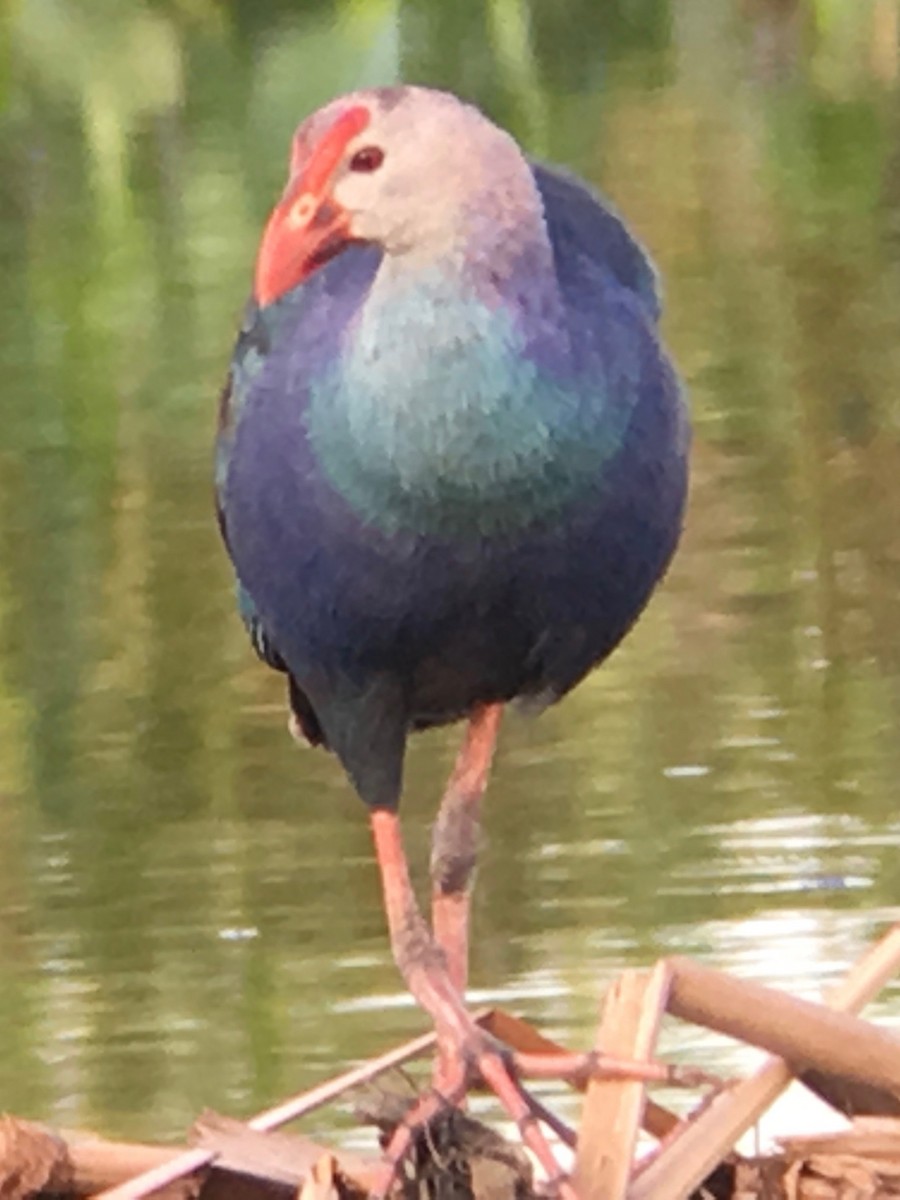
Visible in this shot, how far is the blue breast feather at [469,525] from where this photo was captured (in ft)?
7.95

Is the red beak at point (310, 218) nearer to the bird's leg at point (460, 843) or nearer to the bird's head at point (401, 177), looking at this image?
the bird's head at point (401, 177)

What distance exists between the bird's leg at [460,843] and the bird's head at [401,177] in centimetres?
60

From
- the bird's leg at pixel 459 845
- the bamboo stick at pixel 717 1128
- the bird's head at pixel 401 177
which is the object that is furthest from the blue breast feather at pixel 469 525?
the bamboo stick at pixel 717 1128

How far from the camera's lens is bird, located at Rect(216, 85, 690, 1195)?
2354 millimetres

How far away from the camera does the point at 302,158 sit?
93.8 inches

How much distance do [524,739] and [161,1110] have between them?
1.12 m

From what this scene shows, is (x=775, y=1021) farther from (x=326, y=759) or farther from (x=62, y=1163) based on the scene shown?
(x=326, y=759)

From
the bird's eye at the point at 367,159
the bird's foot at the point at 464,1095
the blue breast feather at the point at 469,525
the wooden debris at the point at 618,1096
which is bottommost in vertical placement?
the bird's foot at the point at 464,1095

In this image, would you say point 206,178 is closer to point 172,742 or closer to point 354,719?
point 172,742

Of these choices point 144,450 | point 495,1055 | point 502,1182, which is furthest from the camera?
point 144,450

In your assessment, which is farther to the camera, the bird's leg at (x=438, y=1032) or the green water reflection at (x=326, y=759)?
the green water reflection at (x=326, y=759)

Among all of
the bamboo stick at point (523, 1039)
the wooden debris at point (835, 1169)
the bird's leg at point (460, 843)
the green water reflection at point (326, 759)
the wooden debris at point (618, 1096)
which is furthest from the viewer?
the green water reflection at point (326, 759)

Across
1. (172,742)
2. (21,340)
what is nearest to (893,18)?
(21,340)

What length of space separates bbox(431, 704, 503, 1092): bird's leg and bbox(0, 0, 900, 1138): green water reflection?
7.0 inches
